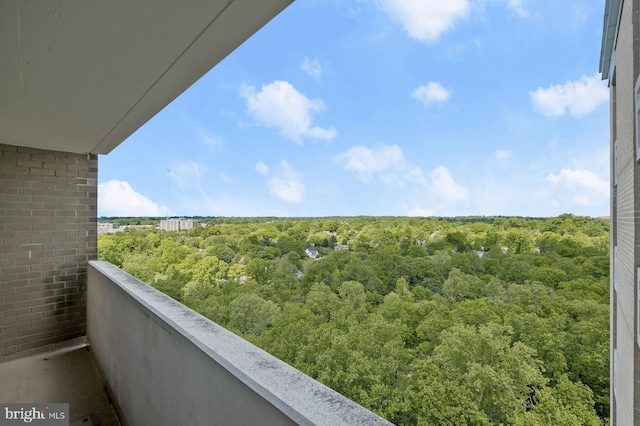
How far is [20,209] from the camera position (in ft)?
10.3

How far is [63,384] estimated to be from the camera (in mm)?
2584

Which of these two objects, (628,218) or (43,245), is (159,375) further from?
(628,218)

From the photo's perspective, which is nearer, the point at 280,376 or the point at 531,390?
the point at 280,376

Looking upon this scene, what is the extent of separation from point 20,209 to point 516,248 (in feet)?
53.3

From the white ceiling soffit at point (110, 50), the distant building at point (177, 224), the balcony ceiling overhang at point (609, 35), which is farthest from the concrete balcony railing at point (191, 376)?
the distant building at point (177, 224)

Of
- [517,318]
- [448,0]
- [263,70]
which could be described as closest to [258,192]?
[263,70]

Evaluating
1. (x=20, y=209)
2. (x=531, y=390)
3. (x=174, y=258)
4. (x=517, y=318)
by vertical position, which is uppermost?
(x=20, y=209)

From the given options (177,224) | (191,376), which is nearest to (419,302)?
(177,224)

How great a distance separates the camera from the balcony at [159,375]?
2.74 feet

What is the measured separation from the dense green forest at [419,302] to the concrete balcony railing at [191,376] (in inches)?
211

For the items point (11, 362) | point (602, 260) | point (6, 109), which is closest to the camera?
point (6, 109)

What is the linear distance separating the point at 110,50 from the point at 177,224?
12856 millimetres

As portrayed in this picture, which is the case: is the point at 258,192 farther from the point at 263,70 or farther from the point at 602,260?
the point at 602,260

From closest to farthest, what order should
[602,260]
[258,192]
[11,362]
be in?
1. [11,362]
2. [602,260]
3. [258,192]
